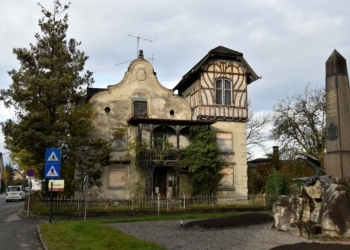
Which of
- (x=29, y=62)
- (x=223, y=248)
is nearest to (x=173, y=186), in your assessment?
(x=29, y=62)

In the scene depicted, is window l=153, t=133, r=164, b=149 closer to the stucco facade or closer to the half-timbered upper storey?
the stucco facade

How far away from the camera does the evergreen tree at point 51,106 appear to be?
2098cm

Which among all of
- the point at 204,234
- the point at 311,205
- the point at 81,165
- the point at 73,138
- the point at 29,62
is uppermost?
the point at 29,62

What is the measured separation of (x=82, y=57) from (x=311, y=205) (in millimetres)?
18090

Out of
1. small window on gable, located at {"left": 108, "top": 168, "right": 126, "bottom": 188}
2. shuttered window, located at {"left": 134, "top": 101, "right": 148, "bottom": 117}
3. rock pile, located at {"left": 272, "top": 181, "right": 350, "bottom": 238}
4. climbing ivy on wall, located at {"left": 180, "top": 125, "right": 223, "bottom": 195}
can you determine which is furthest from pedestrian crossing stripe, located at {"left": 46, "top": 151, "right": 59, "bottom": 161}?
shuttered window, located at {"left": 134, "top": 101, "right": 148, "bottom": 117}

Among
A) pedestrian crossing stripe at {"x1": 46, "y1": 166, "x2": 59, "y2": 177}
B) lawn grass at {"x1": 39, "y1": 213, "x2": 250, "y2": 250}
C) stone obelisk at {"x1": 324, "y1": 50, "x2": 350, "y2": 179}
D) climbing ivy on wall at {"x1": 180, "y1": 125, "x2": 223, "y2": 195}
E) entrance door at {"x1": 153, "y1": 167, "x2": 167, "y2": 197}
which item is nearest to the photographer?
lawn grass at {"x1": 39, "y1": 213, "x2": 250, "y2": 250}

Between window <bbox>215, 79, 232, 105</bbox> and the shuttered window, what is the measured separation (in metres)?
5.38

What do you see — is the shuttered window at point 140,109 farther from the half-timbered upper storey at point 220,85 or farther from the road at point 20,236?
the road at point 20,236

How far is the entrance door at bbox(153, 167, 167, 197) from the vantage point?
26094 millimetres

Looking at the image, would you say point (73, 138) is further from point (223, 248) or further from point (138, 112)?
point (223, 248)

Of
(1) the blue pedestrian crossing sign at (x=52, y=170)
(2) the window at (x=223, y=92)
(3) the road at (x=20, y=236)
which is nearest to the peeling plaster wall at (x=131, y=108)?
(2) the window at (x=223, y=92)

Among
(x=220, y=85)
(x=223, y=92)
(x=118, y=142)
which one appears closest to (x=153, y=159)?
(x=118, y=142)

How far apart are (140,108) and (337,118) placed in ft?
53.9

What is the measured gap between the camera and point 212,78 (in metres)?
27.7
